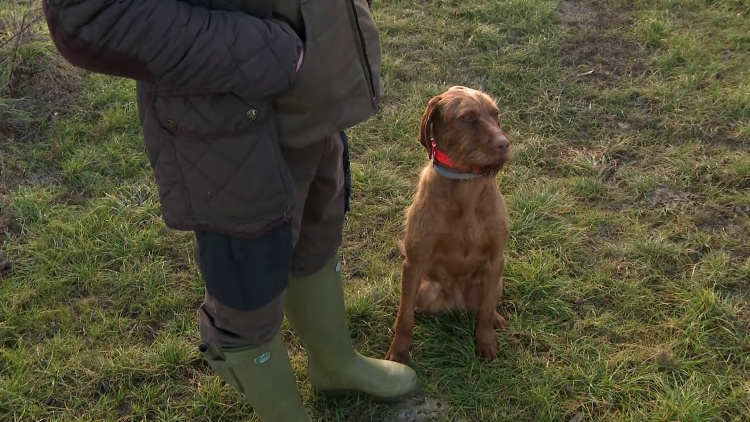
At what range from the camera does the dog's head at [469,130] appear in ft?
8.30

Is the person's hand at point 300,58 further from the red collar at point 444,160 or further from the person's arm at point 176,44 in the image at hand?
the red collar at point 444,160

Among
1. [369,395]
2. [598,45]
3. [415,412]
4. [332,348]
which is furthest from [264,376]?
[598,45]

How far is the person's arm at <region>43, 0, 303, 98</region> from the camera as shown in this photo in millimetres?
1432

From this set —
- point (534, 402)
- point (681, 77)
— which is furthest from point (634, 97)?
point (534, 402)

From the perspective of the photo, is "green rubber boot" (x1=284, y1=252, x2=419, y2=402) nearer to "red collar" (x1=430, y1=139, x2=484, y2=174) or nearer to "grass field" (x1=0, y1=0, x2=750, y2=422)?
"grass field" (x1=0, y1=0, x2=750, y2=422)

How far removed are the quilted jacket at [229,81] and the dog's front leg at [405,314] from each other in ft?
3.58

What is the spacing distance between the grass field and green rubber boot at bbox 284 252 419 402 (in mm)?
103

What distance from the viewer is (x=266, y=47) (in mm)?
1558

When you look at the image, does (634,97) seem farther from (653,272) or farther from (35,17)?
(35,17)

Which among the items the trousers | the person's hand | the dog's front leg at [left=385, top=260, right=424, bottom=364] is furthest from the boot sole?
the person's hand

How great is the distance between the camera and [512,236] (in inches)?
142

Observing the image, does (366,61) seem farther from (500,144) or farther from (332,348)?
(332,348)

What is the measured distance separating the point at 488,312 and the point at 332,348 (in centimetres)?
70

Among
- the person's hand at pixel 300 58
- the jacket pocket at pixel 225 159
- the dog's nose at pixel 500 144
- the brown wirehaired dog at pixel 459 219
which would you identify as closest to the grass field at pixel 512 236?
the brown wirehaired dog at pixel 459 219
